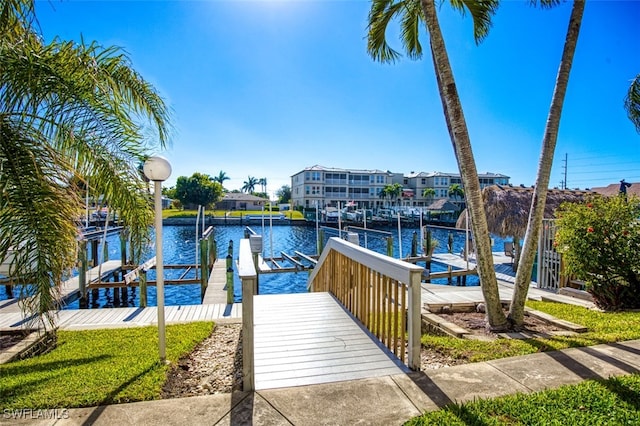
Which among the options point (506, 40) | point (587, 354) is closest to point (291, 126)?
point (506, 40)

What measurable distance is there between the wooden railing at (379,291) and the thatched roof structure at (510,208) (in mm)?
11267

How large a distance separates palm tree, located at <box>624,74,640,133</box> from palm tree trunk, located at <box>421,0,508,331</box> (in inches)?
163

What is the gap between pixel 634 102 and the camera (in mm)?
6141

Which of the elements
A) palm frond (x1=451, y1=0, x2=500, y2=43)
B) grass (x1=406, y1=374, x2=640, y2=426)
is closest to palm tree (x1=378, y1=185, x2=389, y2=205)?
palm frond (x1=451, y1=0, x2=500, y2=43)

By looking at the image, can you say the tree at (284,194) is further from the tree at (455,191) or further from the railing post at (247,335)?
the railing post at (247,335)

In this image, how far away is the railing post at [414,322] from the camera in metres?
3.12

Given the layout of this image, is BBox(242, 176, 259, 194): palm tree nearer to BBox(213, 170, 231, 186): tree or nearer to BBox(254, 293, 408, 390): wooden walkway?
BBox(213, 170, 231, 186): tree

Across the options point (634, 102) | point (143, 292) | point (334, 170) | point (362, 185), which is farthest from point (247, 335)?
point (362, 185)

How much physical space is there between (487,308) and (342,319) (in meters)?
2.05

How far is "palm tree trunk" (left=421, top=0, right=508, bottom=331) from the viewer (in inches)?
180

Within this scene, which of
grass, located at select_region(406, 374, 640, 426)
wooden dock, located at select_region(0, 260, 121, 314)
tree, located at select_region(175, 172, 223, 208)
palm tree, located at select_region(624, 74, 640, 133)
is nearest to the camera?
grass, located at select_region(406, 374, 640, 426)

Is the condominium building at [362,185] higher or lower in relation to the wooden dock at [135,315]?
higher

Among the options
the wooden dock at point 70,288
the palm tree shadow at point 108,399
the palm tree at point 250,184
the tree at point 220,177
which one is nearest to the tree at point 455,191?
the palm tree at point 250,184

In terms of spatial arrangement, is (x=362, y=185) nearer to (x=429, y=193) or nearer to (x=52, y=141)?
(x=429, y=193)
